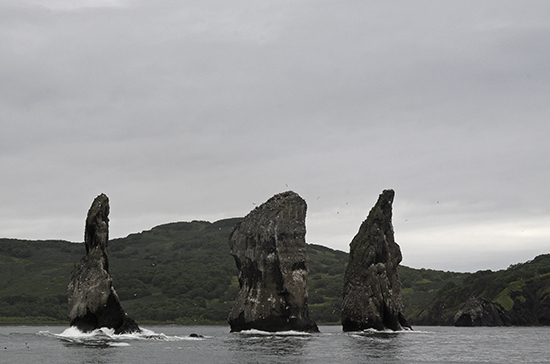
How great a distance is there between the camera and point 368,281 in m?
101

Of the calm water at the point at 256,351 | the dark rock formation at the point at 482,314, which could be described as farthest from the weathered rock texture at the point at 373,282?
the dark rock formation at the point at 482,314

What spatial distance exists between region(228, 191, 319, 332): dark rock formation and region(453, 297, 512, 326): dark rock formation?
179ft

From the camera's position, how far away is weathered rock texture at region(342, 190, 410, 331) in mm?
99938

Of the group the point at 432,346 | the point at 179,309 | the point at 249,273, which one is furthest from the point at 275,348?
the point at 179,309

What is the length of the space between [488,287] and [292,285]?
77588 mm

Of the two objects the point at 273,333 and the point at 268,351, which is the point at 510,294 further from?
the point at 268,351

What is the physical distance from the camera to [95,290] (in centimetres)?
7456

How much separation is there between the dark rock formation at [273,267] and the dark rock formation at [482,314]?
5447cm

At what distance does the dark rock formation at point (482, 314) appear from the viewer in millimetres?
136375

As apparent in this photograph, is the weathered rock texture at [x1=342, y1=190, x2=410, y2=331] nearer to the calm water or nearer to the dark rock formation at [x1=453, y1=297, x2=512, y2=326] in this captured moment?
the calm water

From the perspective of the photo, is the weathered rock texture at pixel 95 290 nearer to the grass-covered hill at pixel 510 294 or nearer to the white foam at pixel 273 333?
the white foam at pixel 273 333

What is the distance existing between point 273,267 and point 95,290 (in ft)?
101

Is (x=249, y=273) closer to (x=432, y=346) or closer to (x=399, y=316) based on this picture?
(x=399, y=316)

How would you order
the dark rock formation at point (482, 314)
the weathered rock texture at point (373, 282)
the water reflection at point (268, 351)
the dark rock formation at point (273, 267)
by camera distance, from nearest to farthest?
the water reflection at point (268, 351) → the dark rock formation at point (273, 267) → the weathered rock texture at point (373, 282) → the dark rock formation at point (482, 314)
